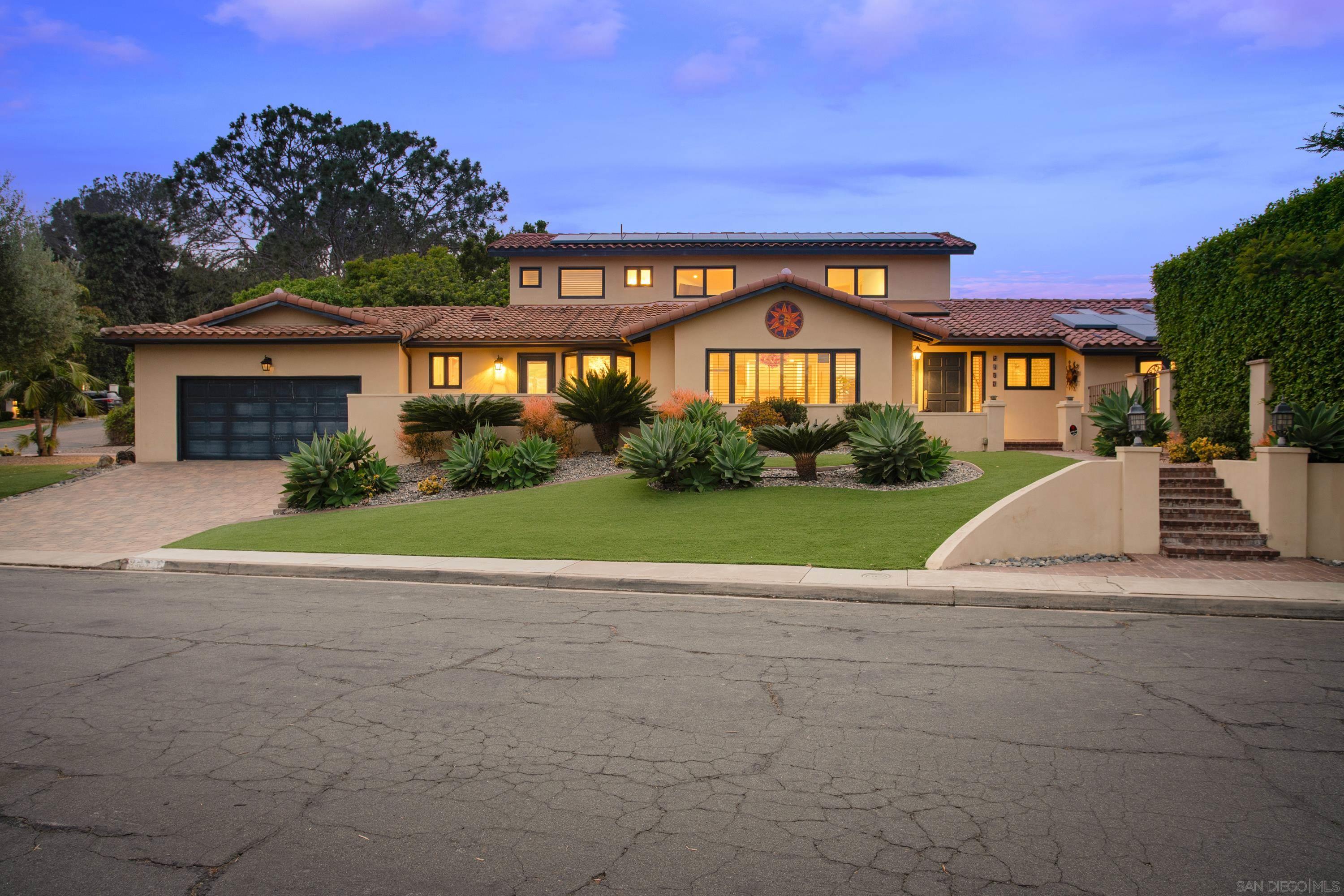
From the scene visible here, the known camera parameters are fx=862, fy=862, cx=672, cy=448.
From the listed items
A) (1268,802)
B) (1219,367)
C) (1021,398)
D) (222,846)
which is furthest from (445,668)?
(1021,398)

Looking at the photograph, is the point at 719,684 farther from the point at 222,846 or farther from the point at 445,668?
the point at 222,846

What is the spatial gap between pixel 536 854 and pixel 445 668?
3.07 meters

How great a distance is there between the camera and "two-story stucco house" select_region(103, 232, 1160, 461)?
24016 mm

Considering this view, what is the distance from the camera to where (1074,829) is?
394 centimetres

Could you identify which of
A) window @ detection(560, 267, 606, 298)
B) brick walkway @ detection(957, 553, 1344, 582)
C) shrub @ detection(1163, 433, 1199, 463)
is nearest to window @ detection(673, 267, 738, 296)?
window @ detection(560, 267, 606, 298)

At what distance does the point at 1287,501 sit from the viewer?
1178 cm

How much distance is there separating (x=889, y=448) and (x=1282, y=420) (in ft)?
18.5

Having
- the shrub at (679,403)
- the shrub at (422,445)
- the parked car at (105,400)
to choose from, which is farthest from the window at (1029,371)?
the parked car at (105,400)

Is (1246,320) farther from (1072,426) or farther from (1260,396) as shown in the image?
(1072,426)

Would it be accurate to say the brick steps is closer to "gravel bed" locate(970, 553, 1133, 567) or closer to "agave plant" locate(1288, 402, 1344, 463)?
"gravel bed" locate(970, 553, 1133, 567)

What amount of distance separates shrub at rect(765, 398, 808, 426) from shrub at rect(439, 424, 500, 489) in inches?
292

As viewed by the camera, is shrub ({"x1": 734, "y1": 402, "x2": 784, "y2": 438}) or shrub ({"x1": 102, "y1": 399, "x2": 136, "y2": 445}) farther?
shrub ({"x1": 102, "y1": 399, "x2": 136, "y2": 445})

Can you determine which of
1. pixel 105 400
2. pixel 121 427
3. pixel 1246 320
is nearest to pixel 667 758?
pixel 1246 320

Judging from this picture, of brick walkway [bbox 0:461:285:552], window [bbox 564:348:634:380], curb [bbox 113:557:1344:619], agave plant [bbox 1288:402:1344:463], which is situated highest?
window [bbox 564:348:634:380]
